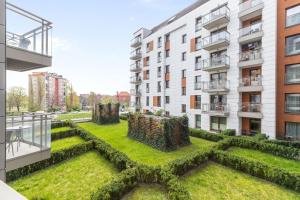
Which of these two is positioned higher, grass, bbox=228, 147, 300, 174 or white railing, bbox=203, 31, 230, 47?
white railing, bbox=203, 31, 230, 47

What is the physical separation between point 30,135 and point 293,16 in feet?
71.3

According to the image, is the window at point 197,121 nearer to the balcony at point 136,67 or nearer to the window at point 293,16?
the window at point 293,16

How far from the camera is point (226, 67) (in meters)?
19.7

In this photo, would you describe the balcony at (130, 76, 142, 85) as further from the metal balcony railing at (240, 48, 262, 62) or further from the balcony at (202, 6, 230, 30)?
the metal balcony railing at (240, 48, 262, 62)

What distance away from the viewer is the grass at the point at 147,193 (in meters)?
8.73

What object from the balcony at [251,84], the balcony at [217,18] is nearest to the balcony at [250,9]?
the balcony at [217,18]

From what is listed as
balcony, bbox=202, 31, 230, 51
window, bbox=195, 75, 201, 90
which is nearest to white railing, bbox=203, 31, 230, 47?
balcony, bbox=202, 31, 230, 51

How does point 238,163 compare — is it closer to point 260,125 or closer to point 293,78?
point 260,125

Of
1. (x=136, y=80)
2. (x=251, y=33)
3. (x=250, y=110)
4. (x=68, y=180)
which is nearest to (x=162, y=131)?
(x=68, y=180)

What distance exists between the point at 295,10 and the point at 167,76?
57.8 ft

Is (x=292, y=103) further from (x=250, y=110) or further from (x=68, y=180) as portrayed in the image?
(x=68, y=180)

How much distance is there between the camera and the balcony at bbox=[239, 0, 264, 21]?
57.0ft

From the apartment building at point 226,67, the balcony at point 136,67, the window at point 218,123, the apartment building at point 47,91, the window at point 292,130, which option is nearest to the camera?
the window at point 292,130

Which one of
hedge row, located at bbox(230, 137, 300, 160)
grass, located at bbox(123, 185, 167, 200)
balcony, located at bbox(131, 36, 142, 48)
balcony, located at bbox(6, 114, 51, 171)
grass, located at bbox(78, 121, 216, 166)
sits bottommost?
grass, located at bbox(123, 185, 167, 200)
